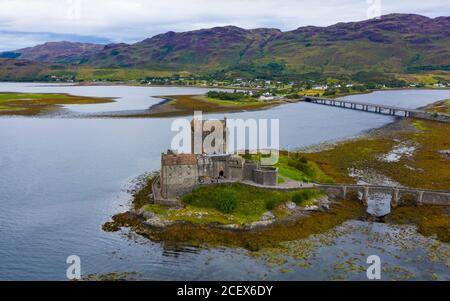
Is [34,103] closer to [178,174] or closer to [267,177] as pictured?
[178,174]

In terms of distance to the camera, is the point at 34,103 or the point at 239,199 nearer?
the point at 239,199

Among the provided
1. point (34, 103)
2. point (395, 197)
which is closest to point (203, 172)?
point (395, 197)

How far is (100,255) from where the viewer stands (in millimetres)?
41781

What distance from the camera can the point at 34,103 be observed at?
16675cm

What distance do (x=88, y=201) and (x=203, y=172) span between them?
50.0 ft

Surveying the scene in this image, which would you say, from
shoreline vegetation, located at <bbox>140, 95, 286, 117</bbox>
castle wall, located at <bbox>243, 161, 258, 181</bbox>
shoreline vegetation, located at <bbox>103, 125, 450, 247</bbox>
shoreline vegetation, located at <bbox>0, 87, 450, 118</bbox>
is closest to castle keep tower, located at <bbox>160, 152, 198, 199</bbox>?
shoreline vegetation, located at <bbox>103, 125, 450, 247</bbox>

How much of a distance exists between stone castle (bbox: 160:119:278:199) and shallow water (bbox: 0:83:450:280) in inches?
296

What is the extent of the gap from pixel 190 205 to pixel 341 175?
93.6 feet
